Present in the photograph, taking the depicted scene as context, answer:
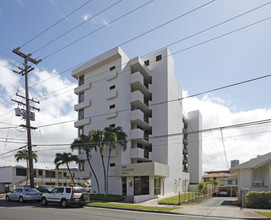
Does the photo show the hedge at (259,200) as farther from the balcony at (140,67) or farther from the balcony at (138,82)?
the balcony at (140,67)

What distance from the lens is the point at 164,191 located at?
113 feet

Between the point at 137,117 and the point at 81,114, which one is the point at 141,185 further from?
the point at 81,114

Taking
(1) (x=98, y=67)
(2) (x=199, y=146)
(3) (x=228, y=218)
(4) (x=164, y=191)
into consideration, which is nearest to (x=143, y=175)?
(4) (x=164, y=191)

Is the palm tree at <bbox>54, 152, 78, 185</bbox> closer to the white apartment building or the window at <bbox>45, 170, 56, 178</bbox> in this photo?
the white apartment building

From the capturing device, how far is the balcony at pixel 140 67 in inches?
1472

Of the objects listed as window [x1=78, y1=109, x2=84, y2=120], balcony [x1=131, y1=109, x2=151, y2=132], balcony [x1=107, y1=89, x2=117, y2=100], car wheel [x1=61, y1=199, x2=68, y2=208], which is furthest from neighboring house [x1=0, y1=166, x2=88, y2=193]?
car wheel [x1=61, y1=199, x2=68, y2=208]

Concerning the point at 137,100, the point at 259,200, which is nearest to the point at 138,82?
the point at 137,100

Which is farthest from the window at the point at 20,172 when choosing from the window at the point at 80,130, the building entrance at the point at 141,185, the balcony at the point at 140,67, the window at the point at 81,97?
Result: the balcony at the point at 140,67

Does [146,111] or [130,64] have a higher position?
[130,64]

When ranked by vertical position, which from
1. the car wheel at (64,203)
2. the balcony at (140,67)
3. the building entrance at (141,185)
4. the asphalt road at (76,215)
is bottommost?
the building entrance at (141,185)

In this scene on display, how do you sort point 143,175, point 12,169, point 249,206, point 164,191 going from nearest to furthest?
1. point 249,206
2. point 143,175
3. point 164,191
4. point 12,169

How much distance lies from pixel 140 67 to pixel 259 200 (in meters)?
25.8

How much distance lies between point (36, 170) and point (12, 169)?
6.80 meters

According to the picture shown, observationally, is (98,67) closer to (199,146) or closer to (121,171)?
(121,171)
